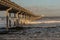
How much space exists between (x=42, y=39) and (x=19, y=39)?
2576 mm

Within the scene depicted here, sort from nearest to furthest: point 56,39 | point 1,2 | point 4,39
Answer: point 56,39 → point 4,39 → point 1,2

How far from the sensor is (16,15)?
7494cm

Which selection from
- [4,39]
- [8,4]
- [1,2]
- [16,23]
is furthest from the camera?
[16,23]

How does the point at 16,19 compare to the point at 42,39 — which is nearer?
the point at 42,39

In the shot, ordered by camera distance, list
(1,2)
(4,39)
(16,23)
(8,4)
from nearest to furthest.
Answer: (4,39) → (1,2) → (8,4) → (16,23)

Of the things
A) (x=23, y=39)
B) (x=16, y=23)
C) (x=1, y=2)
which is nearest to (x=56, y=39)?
(x=23, y=39)

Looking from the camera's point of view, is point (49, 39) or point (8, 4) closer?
point (49, 39)

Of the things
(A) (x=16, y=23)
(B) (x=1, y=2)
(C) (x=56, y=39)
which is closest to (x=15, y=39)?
(C) (x=56, y=39)

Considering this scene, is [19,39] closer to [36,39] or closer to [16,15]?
[36,39]

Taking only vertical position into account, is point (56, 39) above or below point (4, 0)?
below

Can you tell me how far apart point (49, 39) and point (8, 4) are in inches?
814

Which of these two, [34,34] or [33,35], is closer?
[33,35]

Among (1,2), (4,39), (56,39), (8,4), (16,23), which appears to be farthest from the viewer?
(16,23)

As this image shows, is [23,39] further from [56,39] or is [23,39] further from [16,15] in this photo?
[16,15]
